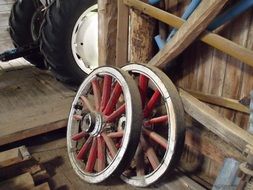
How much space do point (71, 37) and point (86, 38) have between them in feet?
0.48

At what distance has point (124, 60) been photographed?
103 inches

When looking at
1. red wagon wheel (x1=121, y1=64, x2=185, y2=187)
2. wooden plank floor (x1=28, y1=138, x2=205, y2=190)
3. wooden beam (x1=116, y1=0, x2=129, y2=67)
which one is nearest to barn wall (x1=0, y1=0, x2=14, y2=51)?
wooden plank floor (x1=28, y1=138, x2=205, y2=190)

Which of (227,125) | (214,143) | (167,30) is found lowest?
(214,143)

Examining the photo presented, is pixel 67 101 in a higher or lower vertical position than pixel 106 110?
lower

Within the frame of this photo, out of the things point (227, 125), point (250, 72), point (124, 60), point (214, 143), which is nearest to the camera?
point (227, 125)

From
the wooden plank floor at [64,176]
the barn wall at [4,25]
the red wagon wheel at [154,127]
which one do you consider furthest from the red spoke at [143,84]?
the barn wall at [4,25]

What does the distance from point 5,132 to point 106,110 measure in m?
0.90

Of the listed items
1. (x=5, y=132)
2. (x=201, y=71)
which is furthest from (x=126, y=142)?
(x=5, y=132)

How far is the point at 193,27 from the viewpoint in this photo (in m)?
1.87

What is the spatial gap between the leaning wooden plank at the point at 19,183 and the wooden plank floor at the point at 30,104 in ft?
1.35

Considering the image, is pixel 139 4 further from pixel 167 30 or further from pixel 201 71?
pixel 201 71

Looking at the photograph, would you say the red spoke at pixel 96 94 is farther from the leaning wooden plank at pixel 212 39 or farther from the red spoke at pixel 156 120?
the leaning wooden plank at pixel 212 39

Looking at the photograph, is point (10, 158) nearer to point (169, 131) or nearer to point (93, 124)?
point (93, 124)

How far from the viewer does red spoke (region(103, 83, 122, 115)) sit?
225cm
